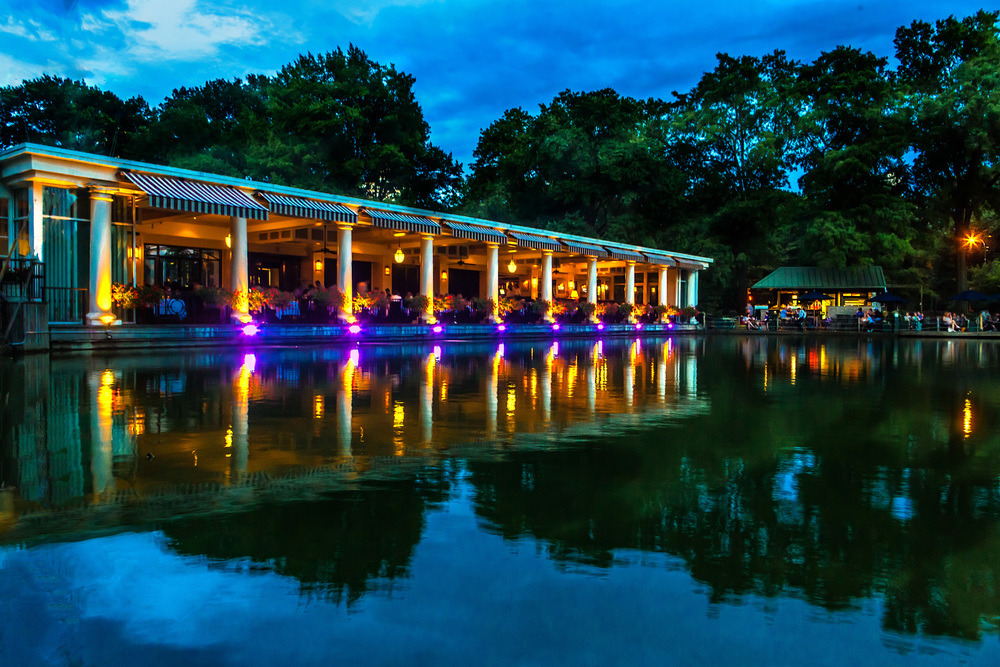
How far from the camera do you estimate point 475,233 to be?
26.6 metres

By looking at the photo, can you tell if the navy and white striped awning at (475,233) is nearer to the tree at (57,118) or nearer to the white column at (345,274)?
the white column at (345,274)

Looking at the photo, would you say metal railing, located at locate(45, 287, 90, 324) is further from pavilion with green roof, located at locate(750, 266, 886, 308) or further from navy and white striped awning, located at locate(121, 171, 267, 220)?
pavilion with green roof, located at locate(750, 266, 886, 308)

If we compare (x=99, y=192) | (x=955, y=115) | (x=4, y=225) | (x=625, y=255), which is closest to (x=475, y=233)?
(x=625, y=255)

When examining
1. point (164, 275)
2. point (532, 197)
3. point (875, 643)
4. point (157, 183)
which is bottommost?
point (875, 643)

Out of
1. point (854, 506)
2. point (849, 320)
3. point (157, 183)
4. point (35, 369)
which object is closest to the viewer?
point (854, 506)

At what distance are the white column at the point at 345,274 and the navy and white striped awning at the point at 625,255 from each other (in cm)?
1494

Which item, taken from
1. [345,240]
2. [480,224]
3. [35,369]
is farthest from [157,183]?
[480,224]

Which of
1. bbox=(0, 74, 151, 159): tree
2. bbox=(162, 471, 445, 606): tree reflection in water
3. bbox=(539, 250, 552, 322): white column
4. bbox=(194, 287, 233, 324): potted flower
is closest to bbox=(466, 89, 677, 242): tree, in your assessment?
bbox=(539, 250, 552, 322): white column

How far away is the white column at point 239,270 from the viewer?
19562mm

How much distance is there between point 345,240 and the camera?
22.9 meters

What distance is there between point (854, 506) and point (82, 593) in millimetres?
3609

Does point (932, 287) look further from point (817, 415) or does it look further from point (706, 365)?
point (817, 415)

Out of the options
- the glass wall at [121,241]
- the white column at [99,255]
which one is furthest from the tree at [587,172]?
the white column at [99,255]

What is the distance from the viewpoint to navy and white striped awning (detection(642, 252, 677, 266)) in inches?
1491
